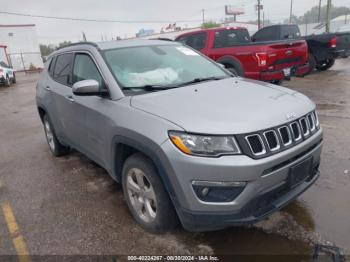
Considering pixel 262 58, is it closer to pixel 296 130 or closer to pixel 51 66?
pixel 51 66

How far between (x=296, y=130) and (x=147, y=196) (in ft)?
4.67

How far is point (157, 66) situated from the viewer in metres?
3.56

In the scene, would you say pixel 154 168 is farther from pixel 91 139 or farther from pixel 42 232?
pixel 42 232

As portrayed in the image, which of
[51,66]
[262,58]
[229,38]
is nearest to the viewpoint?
[51,66]

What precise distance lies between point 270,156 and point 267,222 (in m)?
1.03

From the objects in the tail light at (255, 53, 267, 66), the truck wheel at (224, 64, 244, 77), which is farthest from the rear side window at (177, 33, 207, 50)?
the tail light at (255, 53, 267, 66)

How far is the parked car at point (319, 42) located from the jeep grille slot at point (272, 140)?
1108 centimetres

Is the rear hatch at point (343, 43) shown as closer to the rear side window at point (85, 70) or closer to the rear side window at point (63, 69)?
the rear side window at point (63, 69)

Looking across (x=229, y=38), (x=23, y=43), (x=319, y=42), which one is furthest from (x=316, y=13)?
(x=229, y=38)

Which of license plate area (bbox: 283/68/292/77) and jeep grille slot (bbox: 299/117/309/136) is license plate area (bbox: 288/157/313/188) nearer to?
jeep grille slot (bbox: 299/117/309/136)

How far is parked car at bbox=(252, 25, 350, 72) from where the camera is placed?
473 inches

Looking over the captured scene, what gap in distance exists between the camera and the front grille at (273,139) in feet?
7.62

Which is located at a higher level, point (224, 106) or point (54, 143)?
point (224, 106)

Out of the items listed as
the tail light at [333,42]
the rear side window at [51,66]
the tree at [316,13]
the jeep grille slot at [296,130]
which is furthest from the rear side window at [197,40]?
the tree at [316,13]
